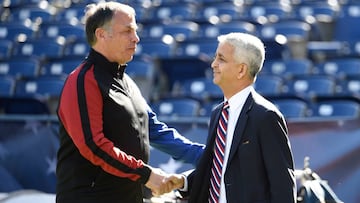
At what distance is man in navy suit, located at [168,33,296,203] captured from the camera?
3.82 metres

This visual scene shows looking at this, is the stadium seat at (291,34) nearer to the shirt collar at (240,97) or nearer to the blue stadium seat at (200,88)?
the blue stadium seat at (200,88)

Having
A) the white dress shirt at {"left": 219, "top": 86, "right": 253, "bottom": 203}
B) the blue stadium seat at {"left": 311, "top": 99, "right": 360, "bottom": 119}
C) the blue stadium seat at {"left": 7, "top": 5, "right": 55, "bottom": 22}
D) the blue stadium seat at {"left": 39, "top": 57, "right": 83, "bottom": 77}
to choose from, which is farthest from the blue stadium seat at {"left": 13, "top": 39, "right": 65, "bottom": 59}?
the white dress shirt at {"left": 219, "top": 86, "right": 253, "bottom": 203}

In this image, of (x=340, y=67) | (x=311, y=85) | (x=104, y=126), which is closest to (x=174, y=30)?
(x=340, y=67)

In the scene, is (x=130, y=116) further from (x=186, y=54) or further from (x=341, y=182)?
(x=186, y=54)

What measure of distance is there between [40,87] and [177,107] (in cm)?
231

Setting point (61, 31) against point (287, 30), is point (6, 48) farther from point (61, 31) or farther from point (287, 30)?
point (287, 30)

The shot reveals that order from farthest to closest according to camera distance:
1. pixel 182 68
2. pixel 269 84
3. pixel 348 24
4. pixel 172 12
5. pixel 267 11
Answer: pixel 172 12
pixel 267 11
pixel 348 24
pixel 182 68
pixel 269 84

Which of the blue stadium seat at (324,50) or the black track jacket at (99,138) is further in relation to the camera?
the blue stadium seat at (324,50)

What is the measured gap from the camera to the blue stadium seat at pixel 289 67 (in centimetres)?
1071

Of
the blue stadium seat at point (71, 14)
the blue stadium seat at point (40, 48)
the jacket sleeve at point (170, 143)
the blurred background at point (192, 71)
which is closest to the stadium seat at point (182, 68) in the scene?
the blurred background at point (192, 71)

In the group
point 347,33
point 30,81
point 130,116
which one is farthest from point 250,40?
point 347,33

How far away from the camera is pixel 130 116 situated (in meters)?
4.09

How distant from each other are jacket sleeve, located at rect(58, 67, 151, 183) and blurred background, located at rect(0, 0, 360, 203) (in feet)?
7.15

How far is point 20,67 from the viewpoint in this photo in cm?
1195
